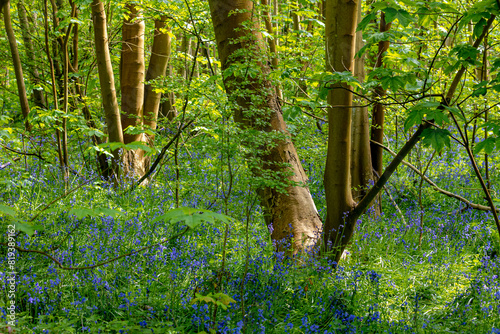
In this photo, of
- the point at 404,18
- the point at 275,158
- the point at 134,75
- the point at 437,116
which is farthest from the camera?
the point at 134,75

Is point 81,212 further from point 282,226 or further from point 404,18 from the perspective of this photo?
point 282,226

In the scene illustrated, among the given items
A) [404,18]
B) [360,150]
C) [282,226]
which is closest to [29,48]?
[282,226]

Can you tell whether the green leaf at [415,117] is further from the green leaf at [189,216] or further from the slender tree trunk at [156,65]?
the slender tree trunk at [156,65]

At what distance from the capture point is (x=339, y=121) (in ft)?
9.32

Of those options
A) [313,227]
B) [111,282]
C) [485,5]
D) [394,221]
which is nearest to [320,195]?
[394,221]

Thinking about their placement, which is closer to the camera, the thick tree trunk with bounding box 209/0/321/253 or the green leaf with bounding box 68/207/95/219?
the green leaf with bounding box 68/207/95/219

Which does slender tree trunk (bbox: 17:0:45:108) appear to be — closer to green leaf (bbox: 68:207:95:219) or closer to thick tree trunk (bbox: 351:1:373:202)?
thick tree trunk (bbox: 351:1:373:202)

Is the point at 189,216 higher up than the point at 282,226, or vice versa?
the point at 189,216

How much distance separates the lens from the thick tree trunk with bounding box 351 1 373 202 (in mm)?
3797

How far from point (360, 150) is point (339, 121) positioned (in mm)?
1268

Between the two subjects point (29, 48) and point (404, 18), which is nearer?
point (404, 18)

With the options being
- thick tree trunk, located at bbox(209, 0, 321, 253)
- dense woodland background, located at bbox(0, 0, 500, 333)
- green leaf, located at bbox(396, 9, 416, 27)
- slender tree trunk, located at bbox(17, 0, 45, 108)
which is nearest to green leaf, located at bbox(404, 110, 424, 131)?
dense woodland background, located at bbox(0, 0, 500, 333)

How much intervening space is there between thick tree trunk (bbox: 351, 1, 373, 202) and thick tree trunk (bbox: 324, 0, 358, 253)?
3.17 feet

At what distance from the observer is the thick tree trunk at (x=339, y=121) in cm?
277
